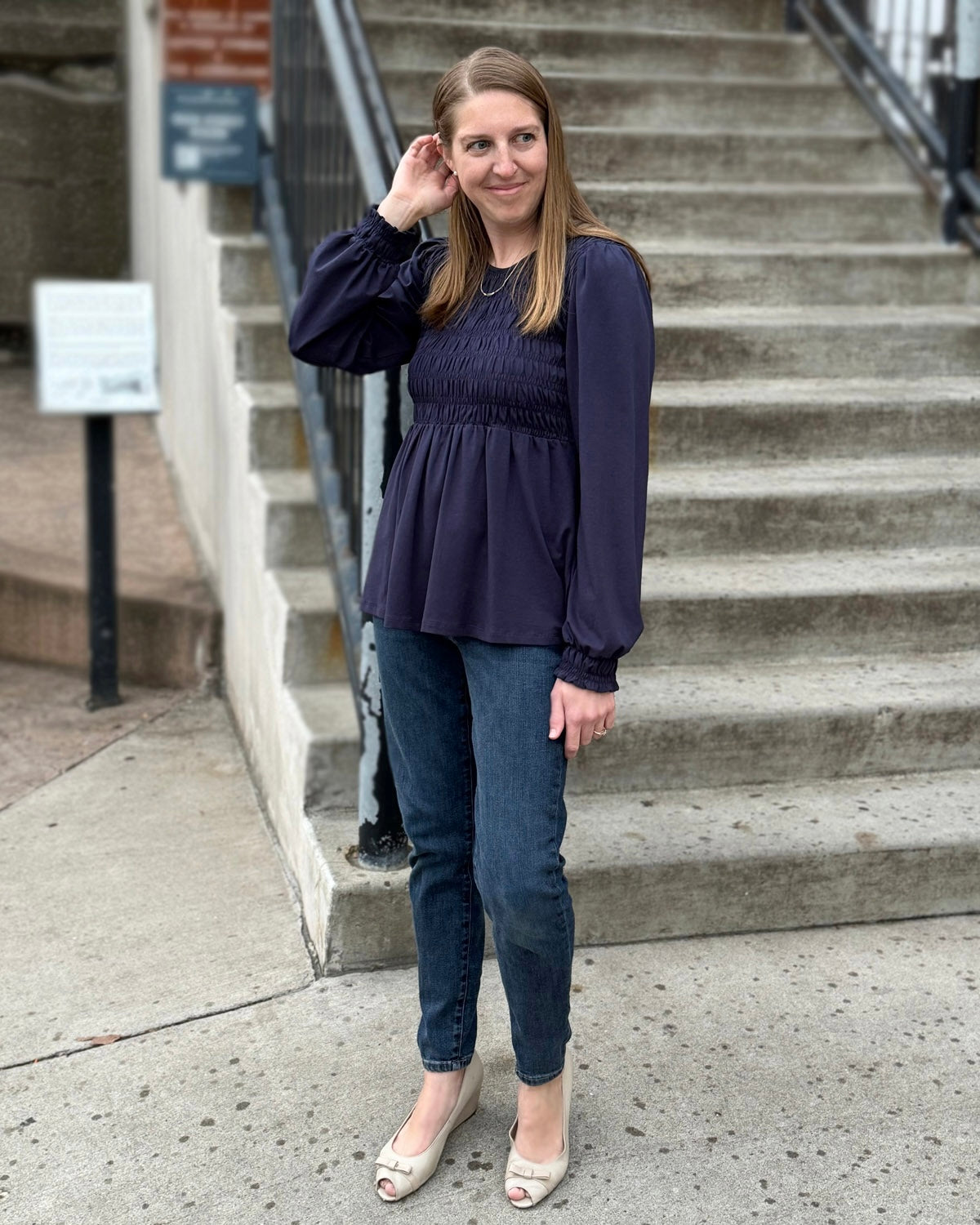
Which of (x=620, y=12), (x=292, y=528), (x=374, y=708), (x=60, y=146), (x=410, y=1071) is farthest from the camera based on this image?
(x=60, y=146)

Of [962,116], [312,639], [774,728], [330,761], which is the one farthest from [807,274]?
[330,761]

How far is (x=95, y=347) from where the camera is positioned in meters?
Result: 4.85

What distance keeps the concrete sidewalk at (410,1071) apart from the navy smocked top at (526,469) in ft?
2.99

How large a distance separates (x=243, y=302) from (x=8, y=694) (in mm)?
1592

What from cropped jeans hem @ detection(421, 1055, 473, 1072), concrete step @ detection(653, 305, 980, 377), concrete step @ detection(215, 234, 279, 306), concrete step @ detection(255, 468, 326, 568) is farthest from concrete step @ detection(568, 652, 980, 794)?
concrete step @ detection(215, 234, 279, 306)

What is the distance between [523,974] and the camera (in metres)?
2.35

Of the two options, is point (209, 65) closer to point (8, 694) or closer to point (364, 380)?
point (8, 694)

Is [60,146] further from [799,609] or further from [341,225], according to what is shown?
[799,609]

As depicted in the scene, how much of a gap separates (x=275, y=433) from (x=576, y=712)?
7.29ft

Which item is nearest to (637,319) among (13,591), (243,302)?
(243,302)

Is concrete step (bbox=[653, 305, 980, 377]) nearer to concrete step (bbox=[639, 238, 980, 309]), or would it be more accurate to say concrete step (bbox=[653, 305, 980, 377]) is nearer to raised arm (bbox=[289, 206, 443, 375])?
concrete step (bbox=[639, 238, 980, 309])

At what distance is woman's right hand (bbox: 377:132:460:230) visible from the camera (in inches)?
94.6

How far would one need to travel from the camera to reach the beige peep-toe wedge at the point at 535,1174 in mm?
2406

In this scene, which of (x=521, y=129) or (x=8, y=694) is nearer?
(x=521, y=129)
